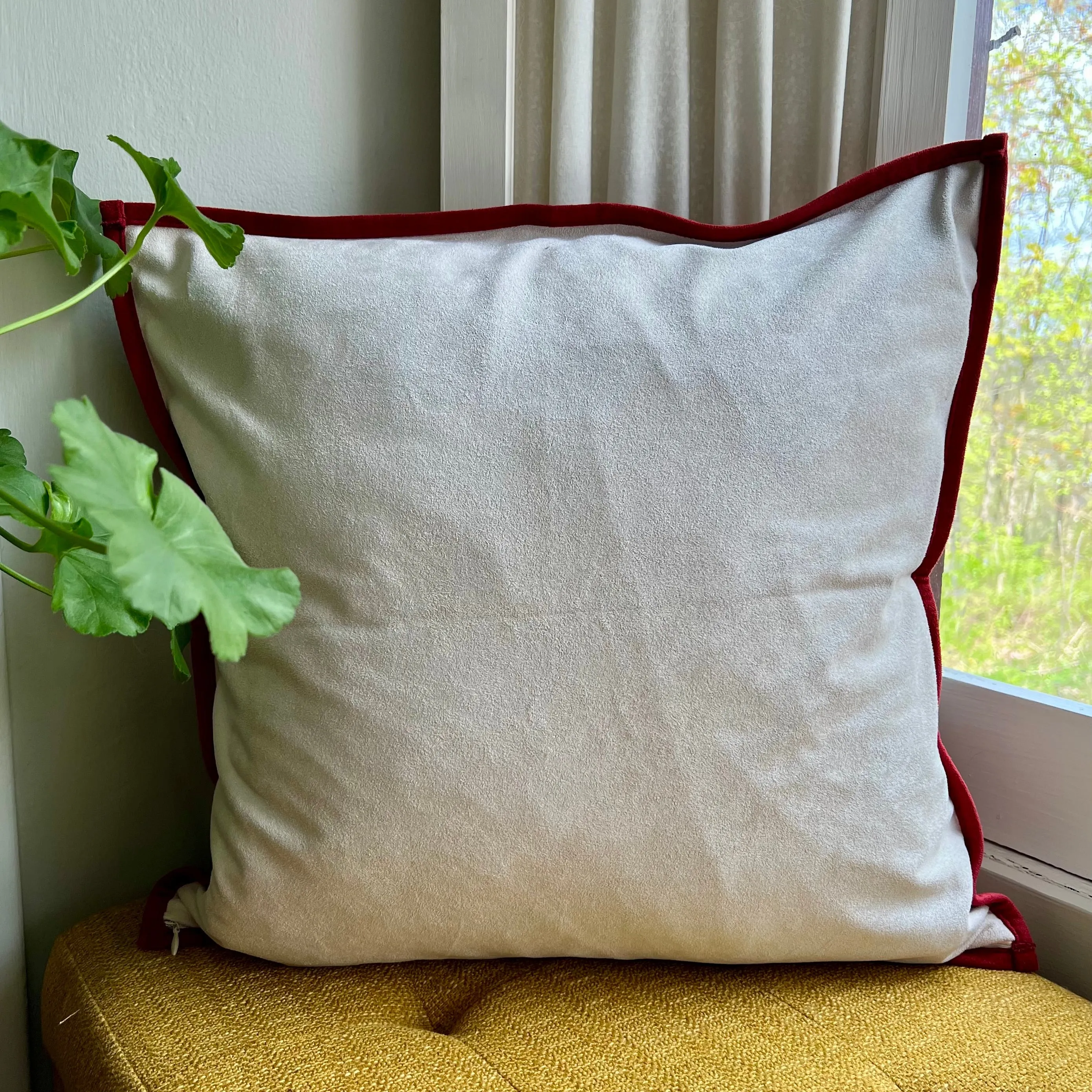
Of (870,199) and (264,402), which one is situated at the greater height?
(870,199)

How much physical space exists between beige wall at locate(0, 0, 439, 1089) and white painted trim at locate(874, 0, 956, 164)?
0.49 metres

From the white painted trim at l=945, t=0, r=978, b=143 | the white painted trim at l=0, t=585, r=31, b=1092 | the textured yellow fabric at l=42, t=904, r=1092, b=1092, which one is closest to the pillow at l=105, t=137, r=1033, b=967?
the textured yellow fabric at l=42, t=904, r=1092, b=1092

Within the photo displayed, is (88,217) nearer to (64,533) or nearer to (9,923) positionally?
(64,533)

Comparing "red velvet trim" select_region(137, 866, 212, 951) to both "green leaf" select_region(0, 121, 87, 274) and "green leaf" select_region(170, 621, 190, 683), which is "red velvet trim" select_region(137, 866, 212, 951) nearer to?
"green leaf" select_region(170, 621, 190, 683)

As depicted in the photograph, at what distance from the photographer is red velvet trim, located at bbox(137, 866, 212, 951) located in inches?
28.0

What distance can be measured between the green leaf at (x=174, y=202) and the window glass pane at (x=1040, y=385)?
2.20 feet

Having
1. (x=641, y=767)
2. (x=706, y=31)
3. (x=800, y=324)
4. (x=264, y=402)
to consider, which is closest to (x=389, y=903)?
(x=641, y=767)

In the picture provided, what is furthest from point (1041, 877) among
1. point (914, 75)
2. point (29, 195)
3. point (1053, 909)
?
point (29, 195)

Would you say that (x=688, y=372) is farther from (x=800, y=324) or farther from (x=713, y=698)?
(x=713, y=698)

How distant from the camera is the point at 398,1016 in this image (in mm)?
646

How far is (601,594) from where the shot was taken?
62cm

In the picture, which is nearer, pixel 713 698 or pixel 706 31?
pixel 713 698

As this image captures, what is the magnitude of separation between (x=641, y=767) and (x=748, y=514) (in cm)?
19

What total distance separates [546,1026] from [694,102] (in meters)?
0.82
